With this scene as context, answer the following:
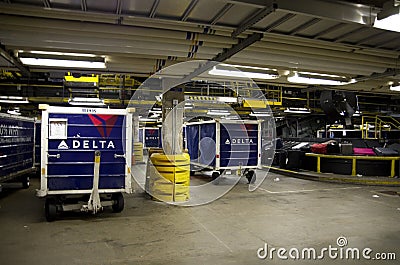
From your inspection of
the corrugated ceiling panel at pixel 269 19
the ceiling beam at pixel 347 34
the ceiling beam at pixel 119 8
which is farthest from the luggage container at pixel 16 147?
the ceiling beam at pixel 347 34

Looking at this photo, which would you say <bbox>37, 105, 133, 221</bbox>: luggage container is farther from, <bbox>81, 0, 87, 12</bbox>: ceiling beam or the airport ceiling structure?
<bbox>81, 0, 87, 12</bbox>: ceiling beam

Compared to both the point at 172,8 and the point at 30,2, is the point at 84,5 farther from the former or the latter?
the point at 172,8

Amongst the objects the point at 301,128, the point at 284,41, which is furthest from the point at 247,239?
the point at 301,128

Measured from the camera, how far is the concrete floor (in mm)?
4188

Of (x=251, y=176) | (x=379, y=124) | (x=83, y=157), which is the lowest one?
(x=251, y=176)

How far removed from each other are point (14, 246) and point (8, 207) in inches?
114

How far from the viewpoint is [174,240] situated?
481cm

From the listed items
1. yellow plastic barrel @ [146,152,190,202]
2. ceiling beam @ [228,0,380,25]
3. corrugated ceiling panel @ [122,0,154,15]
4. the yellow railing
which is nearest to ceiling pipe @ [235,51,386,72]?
ceiling beam @ [228,0,380,25]

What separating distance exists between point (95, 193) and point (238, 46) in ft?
12.2

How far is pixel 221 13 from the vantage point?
4141 millimetres

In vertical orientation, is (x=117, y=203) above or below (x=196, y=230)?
above

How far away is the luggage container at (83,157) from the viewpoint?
19.4 feet
